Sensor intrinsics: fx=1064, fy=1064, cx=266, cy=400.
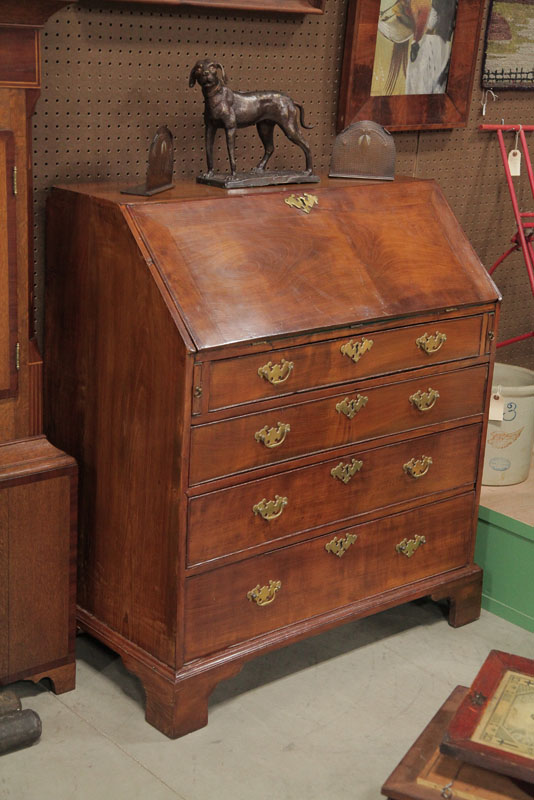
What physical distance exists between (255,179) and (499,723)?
168 centimetres

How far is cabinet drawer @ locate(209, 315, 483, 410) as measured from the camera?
9.27 ft

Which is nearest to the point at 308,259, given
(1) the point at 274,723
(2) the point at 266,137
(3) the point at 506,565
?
(2) the point at 266,137

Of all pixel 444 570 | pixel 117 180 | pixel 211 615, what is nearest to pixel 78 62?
pixel 117 180

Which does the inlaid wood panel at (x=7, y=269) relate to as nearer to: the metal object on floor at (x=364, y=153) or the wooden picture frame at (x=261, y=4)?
the wooden picture frame at (x=261, y=4)

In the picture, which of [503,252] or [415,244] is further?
[503,252]

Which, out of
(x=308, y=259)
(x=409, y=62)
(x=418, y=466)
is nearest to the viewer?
(x=308, y=259)

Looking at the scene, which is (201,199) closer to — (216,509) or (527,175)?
(216,509)

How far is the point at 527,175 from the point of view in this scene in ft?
15.8

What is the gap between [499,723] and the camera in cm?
245

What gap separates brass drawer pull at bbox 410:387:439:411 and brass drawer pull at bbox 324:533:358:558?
1.48 ft

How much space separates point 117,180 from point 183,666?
1.49 m

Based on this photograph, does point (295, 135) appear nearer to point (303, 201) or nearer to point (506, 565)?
point (303, 201)

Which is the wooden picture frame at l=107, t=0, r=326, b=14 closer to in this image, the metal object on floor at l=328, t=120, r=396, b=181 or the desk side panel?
the metal object on floor at l=328, t=120, r=396, b=181

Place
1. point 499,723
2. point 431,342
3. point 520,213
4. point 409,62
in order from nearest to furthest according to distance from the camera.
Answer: point 499,723
point 431,342
point 409,62
point 520,213
